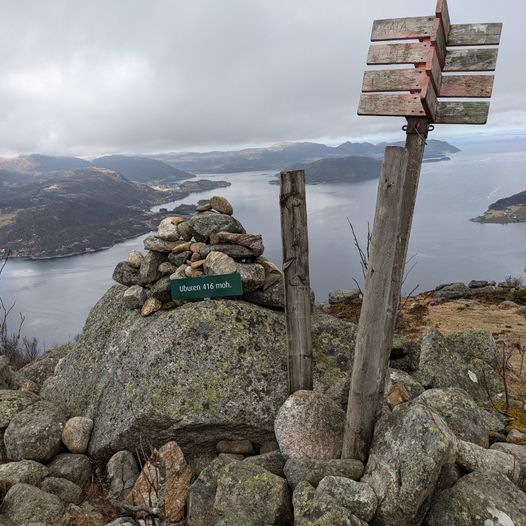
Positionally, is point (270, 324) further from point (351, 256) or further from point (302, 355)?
point (351, 256)

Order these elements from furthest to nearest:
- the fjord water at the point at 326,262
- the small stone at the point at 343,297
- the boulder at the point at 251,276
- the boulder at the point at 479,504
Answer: the fjord water at the point at 326,262, the small stone at the point at 343,297, the boulder at the point at 251,276, the boulder at the point at 479,504

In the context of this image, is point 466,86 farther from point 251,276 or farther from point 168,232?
point 168,232

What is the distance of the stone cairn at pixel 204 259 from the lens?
848 cm

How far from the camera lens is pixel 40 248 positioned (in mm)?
181500

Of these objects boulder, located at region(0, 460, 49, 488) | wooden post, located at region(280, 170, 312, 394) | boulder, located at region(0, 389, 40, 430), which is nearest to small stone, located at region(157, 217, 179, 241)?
wooden post, located at region(280, 170, 312, 394)

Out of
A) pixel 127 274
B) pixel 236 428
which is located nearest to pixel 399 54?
pixel 236 428

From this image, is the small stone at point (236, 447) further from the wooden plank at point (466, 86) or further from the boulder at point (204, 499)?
the wooden plank at point (466, 86)

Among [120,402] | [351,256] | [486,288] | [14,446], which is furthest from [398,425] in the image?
[351,256]

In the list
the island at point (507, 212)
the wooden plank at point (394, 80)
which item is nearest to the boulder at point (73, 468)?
the wooden plank at point (394, 80)

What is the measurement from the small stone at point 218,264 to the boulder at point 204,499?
137 inches

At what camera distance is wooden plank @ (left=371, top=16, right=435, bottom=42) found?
4.89 m

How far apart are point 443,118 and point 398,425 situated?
12.6ft

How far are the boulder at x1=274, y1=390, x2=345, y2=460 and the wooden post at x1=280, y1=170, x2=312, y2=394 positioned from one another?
0.46 meters

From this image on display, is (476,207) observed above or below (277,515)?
below
